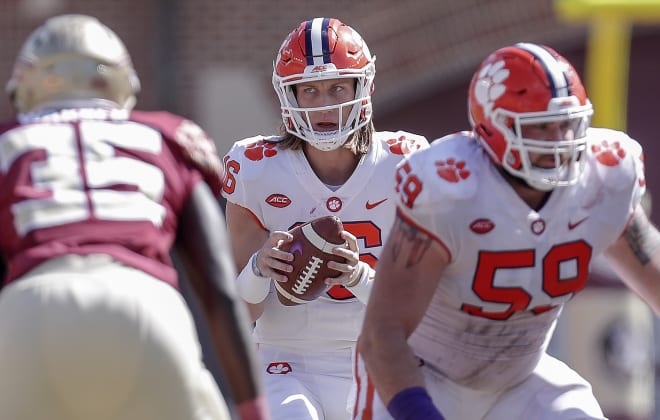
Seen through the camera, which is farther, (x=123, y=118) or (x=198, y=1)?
(x=198, y=1)

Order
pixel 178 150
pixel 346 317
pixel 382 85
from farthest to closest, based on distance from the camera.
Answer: pixel 382 85 → pixel 346 317 → pixel 178 150

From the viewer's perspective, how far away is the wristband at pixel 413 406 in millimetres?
3543

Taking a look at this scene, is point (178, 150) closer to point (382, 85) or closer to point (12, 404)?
point (12, 404)

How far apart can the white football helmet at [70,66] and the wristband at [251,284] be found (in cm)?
112

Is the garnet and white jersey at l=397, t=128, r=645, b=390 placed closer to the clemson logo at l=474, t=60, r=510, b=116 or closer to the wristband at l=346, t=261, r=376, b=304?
the clemson logo at l=474, t=60, r=510, b=116

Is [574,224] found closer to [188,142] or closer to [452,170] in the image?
[452,170]

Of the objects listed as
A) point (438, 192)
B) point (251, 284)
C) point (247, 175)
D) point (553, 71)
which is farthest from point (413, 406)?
point (247, 175)

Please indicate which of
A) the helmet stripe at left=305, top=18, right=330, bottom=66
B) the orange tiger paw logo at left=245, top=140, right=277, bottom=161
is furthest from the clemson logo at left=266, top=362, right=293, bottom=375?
the helmet stripe at left=305, top=18, right=330, bottom=66

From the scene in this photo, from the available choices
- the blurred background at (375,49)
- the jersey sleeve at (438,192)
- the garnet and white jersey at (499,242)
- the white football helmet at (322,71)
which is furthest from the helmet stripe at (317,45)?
the blurred background at (375,49)

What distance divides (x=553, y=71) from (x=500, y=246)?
0.50 metres

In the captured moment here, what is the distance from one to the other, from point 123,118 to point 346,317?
1466 millimetres

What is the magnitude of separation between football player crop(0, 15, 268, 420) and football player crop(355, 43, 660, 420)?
0.43m

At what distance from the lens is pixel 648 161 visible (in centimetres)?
1177

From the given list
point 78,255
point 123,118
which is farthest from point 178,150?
point 78,255
